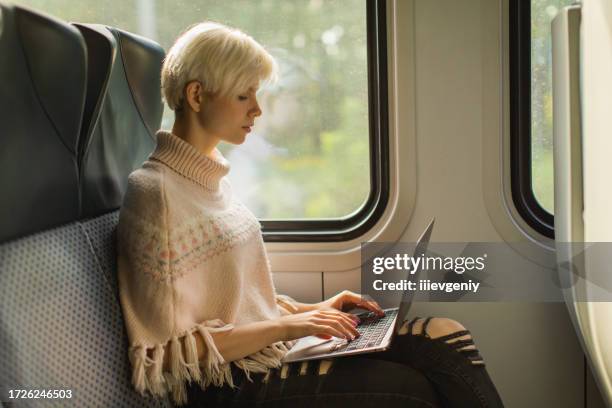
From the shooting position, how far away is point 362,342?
143 cm

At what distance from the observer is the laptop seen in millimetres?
1377

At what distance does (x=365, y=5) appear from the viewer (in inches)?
75.9

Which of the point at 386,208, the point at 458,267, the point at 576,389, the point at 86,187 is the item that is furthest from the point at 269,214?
the point at 576,389

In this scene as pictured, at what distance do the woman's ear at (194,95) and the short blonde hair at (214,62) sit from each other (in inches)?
0.4

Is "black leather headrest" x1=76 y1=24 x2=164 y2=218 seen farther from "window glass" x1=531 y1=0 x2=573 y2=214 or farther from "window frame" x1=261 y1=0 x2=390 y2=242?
"window glass" x1=531 y1=0 x2=573 y2=214

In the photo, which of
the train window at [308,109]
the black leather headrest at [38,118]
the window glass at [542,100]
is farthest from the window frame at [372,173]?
the black leather headrest at [38,118]

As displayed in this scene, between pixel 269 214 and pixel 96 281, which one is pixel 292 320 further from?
pixel 269 214

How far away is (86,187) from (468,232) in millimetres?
1116

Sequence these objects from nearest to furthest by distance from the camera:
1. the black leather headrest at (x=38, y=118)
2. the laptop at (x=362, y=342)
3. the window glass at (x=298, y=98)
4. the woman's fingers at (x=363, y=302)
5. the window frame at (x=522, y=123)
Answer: the black leather headrest at (x=38, y=118) < the laptop at (x=362, y=342) < the woman's fingers at (x=363, y=302) < the window frame at (x=522, y=123) < the window glass at (x=298, y=98)

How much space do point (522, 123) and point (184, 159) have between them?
Result: 3.37 feet

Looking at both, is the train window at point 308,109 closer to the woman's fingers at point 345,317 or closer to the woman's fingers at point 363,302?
the woman's fingers at point 363,302

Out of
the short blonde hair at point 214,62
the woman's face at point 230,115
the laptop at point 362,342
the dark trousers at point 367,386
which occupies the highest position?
the short blonde hair at point 214,62

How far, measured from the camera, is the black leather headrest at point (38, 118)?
1087 millimetres

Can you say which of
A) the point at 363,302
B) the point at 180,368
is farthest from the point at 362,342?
the point at 180,368
